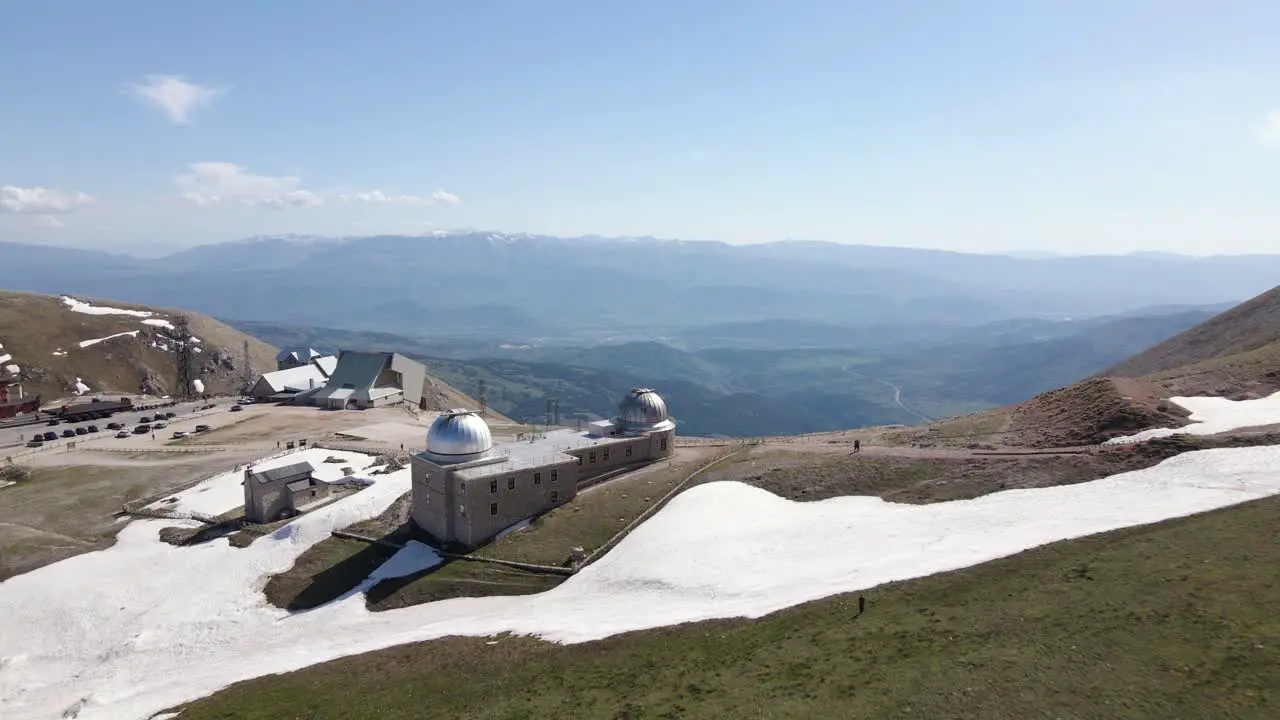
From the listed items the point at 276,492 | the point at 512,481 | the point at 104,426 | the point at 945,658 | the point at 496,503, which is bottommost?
the point at 104,426

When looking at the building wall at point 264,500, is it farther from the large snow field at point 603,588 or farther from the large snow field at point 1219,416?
the large snow field at point 1219,416

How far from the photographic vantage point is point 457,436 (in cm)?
5719

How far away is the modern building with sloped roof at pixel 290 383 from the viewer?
12900cm

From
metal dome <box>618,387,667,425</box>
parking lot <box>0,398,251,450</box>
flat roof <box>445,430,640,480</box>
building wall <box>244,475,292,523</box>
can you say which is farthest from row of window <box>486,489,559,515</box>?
parking lot <box>0,398,251,450</box>

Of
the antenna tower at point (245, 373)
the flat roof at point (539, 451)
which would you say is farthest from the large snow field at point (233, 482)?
the antenna tower at point (245, 373)

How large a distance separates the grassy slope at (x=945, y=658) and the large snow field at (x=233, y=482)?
35.0 m

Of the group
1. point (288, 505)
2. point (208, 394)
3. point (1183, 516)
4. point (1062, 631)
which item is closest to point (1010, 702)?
point (1062, 631)

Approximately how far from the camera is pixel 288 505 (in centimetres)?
6488

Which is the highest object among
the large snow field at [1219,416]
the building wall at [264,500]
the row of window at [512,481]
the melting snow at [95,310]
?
the melting snow at [95,310]

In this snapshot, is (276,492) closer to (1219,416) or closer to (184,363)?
(1219,416)

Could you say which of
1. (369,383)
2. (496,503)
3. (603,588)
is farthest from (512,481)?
(369,383)

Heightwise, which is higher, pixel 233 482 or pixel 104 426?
pixel 233 482

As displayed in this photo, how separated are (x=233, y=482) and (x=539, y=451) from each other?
35.7 metres

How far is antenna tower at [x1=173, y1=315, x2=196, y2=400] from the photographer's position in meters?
137
